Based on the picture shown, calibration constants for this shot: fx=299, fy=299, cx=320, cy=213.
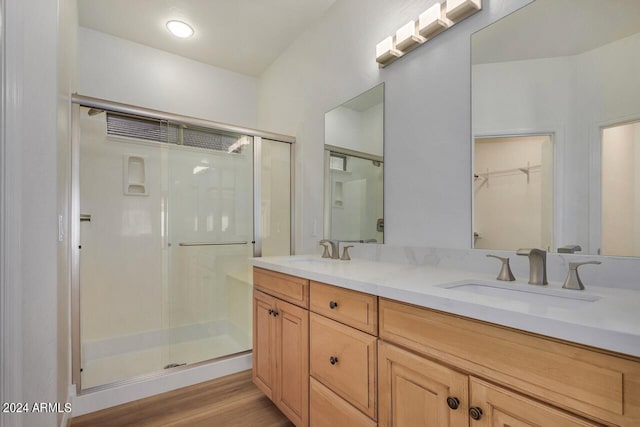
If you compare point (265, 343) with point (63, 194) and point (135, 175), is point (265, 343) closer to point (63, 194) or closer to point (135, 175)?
point (63, 194)

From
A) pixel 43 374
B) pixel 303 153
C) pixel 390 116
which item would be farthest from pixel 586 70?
pixel 43 374

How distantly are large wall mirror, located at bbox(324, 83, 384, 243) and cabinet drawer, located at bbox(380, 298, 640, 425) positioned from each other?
0.96 metres

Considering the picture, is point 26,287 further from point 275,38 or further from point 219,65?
point 219,65

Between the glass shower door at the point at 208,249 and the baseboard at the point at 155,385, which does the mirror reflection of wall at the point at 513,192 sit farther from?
the baseboard at the point at 155,385

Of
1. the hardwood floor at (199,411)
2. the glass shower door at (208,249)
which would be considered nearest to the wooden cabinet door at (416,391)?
the hardwood floor at (199,411)

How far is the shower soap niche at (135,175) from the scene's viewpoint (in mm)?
2713

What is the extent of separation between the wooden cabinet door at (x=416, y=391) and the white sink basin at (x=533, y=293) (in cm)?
27

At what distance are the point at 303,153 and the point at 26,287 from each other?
196 centimetres

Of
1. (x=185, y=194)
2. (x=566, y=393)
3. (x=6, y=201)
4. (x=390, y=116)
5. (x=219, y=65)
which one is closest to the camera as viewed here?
(x=566, y=393)

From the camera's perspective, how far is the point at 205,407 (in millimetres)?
1845

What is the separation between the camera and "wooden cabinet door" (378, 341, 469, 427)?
822 millimetres

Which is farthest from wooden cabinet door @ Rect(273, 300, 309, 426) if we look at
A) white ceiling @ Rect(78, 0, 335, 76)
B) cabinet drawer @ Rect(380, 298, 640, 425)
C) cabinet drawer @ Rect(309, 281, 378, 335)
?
white ceiling @ Rect(78, 0, 335, 76)

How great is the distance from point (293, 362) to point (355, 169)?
4.10ft

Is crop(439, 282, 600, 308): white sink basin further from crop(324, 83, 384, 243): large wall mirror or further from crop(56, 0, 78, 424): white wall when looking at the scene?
crop(56, 0, 78, 424): white wall
